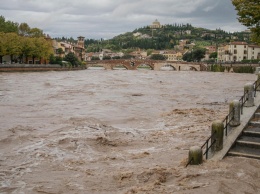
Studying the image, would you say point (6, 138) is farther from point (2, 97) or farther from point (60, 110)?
point (2, 97)

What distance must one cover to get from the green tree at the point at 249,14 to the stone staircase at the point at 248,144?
11.6 metres

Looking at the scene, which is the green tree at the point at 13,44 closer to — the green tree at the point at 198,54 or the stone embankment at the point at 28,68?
the stone embankment at the point at 28,68

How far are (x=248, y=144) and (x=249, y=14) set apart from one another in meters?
13.2

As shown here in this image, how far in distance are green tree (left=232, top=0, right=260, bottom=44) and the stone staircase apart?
1157 centimetres

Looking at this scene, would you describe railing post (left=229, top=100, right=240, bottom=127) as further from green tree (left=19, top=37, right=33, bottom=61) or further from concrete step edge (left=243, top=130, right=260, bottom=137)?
green tree (left=19, top=37, right=33, bottom=61)

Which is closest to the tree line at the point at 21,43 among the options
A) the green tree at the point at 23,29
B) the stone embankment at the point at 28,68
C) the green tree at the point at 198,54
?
the green tree at the point at 23,29

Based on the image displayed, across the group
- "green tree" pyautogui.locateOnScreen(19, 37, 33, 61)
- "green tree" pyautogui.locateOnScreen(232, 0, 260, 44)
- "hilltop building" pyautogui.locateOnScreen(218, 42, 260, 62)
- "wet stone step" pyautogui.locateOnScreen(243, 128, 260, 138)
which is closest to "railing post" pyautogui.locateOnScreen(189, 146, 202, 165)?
"wet stone step" pyautogui.locateOnScreen(243, 128, 260, 138)

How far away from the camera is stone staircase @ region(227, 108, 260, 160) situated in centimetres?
1021

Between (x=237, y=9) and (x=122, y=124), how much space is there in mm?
10560

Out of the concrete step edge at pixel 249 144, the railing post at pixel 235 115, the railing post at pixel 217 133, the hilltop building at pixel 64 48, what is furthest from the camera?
the hilltop building at pixel 64 48

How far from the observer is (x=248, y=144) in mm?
10562

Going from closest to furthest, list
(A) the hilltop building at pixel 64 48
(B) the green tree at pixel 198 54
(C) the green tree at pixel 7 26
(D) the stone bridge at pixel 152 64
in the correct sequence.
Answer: (C) the green tree at pixel 7 26, (A) the hilltop building at pixel 64 48, (D) the stone bridge at pixel 152 64, (B) the green tree at pixel 198 54

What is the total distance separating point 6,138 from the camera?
47.1 feet

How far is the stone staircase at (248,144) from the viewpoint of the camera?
33.5 ft
